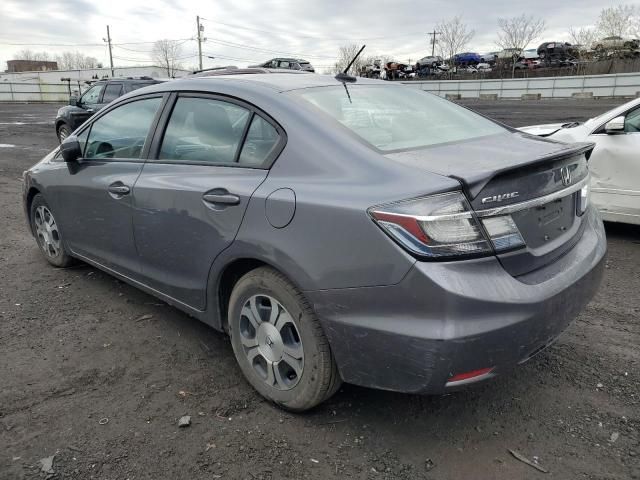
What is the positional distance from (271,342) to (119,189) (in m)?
1.60

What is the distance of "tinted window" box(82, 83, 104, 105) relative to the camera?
519 inches

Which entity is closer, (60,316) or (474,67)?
(60,316)

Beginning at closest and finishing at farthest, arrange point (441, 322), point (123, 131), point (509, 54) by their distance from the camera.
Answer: point (441, 322)
point (123, 131)
point (509, 54)

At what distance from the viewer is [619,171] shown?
517 cm

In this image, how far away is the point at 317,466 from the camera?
231 centimetres

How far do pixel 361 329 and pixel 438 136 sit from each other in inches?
48.6

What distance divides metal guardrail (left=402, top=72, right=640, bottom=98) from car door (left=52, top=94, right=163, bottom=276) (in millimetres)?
32289

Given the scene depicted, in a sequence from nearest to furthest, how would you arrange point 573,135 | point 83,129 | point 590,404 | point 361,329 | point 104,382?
point 361,329 < point 590,404 < point 104,382 < point 83,129 < point 573,135

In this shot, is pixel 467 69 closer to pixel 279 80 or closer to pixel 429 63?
pixel 429 63

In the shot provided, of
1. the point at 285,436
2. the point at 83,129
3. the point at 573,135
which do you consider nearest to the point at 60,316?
the point at 83,129

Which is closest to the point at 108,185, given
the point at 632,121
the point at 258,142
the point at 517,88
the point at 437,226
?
the point at 258,142

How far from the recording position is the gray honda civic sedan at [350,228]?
2.06 metres

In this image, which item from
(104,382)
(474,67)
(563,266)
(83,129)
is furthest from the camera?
(474,67)

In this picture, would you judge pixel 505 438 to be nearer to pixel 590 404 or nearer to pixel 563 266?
pixel 590 404
